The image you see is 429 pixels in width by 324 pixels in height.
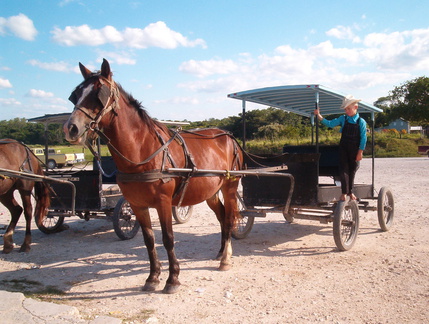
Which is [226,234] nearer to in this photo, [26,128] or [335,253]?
[335,253]

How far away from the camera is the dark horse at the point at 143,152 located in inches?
146

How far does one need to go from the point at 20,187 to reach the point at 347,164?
5.44 m

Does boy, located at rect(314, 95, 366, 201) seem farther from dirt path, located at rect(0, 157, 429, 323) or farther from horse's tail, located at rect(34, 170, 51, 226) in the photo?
horse's tail, located at rect(34, 170, 51, 226)

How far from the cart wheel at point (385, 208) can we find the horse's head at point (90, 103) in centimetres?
510

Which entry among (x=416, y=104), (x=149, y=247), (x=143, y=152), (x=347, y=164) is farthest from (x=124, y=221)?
(x=416, y=104)

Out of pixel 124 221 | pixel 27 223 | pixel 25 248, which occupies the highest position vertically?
pixel 27 223

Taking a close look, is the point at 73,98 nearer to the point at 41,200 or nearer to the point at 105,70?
the point at 105,70

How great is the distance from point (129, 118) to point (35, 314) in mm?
2145

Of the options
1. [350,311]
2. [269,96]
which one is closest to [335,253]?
[350,311]

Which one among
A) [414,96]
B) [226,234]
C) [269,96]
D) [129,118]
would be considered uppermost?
[414,96]

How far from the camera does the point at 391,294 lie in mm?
4035

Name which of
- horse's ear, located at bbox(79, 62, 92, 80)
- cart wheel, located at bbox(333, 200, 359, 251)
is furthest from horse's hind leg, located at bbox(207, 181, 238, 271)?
horse's ear, located at bbox(79, 62, 92, 80)

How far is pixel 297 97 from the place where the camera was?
7.04m

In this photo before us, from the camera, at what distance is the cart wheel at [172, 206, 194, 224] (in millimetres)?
8180
